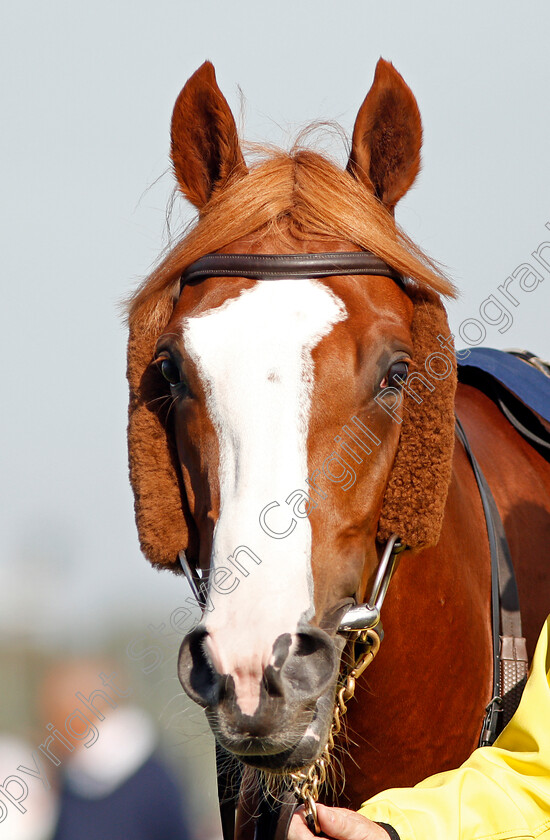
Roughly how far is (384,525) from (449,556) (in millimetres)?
363

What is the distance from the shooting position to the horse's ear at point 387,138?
7.50ft

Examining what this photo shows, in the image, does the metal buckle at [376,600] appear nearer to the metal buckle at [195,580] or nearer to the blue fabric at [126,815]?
the metal buckle at [195,580]

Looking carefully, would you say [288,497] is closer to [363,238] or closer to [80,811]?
[363,238]

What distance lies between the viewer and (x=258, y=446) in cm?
181

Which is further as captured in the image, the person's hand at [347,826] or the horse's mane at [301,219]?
the horse's mane at [301,219]

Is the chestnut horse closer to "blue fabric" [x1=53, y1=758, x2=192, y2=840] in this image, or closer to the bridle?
the bridle

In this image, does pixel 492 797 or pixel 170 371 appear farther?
pixel 170 371

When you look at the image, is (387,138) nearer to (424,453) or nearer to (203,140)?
(203,140)

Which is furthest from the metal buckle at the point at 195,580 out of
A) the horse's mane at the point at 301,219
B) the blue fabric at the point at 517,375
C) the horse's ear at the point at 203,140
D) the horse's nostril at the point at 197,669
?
the blue fabric at the point at 517,375

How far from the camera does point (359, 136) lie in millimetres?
2334

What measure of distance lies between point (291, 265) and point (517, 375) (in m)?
1.28

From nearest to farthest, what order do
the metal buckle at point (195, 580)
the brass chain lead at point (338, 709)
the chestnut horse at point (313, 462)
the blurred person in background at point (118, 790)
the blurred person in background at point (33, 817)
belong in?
the chestnut horse at point (313, 462) → the brass chain lead at point (338, 709) → the metal buckle at point (195, 580) → the blurred person in background at point (33, 817) → the blurred person in background at point (118, 790)

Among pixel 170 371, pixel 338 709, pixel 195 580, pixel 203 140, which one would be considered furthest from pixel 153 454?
pixel 203 140

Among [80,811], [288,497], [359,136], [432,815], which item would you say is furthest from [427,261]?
[80,811]
